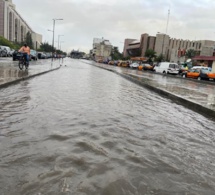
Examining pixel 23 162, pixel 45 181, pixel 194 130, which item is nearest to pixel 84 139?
pixel 23 162

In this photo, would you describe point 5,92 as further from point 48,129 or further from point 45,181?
point 45,181

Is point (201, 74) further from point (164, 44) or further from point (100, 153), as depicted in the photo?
point (164, 44)

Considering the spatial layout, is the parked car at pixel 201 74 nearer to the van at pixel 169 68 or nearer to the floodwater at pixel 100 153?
the van at pixel 169 68

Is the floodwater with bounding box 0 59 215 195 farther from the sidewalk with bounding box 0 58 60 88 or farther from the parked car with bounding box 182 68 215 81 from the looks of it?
the parked car with bounding box 182 68 215 81

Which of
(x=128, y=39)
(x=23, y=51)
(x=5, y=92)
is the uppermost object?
(x=128, y=39)

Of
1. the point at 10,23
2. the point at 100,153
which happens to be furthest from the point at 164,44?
the point at 100,153

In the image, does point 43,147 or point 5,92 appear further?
point 5,92

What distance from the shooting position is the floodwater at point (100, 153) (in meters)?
2.87

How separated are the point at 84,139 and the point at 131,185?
1.60 m

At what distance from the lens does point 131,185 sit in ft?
9.58

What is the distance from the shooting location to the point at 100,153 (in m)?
3.78

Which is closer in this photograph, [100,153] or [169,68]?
[100,153]

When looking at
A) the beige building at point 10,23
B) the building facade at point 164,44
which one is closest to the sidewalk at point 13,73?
the building facade at point 164,44

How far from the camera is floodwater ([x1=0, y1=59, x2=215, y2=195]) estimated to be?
9.43ft
